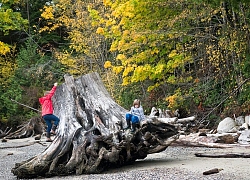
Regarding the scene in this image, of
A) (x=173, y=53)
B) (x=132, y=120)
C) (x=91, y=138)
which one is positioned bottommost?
(x=91, y=138)

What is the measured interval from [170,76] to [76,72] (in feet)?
26.6

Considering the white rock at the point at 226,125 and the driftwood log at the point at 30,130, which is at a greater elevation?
the driftwood log at the point at 30,130

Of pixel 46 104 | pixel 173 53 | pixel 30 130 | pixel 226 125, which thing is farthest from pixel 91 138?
pixel 30 130

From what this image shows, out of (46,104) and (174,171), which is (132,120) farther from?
(46,104)

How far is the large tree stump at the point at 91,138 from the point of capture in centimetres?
814

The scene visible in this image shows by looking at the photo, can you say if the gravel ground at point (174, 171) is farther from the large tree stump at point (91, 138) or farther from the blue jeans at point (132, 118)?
the blue jeans at point (132, 118)

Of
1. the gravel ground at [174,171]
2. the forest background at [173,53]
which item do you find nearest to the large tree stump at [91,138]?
the gravel ground at [174,171]

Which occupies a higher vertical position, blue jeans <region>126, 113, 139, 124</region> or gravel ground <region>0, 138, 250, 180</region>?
blue jeans <region>126, 113, 139, 124</region>

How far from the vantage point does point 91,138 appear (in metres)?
8.45

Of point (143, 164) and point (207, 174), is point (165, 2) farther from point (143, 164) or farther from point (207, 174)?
point (207, 174)

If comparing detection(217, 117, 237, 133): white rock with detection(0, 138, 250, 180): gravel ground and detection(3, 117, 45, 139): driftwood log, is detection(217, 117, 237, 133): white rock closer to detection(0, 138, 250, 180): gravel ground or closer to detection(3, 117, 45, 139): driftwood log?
detection(0, 138, 250, 180): gravel ground

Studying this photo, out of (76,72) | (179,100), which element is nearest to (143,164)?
(179,100)

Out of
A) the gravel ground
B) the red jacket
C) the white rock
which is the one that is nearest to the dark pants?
the gravel ground

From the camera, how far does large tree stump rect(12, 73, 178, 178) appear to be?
26.7 feet
